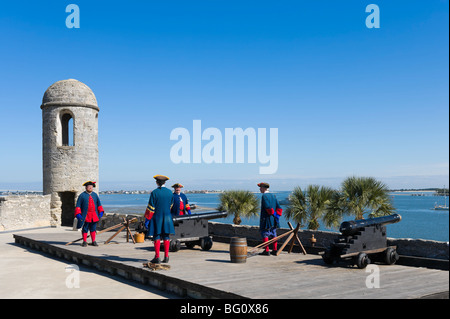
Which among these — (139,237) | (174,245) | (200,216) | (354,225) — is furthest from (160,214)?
(139,237)

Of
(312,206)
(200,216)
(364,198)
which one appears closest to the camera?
(200,216)

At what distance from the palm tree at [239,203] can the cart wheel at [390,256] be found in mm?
13085

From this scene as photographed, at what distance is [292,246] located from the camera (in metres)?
10.6

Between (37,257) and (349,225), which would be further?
(37,257)

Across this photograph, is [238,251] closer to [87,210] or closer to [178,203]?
[178,203]

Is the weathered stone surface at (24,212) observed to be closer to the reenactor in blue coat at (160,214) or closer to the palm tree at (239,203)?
the palm tree at (239,203)

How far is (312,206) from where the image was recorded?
17422 mm

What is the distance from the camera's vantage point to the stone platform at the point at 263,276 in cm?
610

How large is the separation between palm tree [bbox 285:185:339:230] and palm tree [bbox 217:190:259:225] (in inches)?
146

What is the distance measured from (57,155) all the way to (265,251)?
13429mm

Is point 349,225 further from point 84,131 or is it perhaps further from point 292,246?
point 84,131

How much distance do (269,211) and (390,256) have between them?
2.82m
